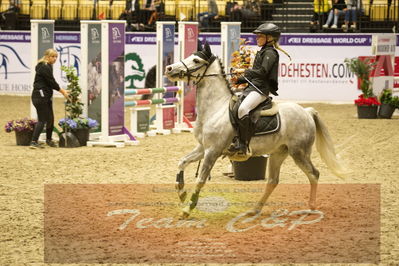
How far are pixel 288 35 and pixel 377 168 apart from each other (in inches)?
458

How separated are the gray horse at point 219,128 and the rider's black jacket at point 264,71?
37 centimetres

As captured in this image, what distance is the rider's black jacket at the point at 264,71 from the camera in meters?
8.14

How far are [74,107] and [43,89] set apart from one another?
67 centimetres

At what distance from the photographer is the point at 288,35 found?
2294 cm

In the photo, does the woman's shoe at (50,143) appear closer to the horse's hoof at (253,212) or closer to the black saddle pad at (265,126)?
the horse's hoof at (253,212)

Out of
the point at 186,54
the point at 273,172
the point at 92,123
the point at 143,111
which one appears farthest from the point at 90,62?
the point at 273,172

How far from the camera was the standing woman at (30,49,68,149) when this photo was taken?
45.2 ft

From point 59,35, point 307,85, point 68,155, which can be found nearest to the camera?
point 68,155

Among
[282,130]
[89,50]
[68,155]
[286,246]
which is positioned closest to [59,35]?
[89,50]

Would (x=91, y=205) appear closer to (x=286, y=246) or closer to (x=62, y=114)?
(x=286, y=246)

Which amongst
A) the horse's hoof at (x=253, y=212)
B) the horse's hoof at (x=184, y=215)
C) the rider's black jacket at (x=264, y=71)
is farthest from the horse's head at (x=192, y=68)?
the horse's hoof at (x=253, y=212)

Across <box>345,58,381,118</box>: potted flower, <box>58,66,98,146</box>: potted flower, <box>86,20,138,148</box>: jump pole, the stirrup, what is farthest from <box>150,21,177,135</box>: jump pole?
the stirrup

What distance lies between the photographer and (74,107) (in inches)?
554

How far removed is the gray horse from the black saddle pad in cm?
6
